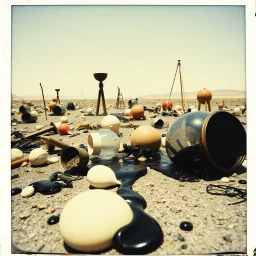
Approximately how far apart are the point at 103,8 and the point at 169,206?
4367mm

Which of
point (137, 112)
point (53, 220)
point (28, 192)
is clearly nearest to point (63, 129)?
point (137, 112)

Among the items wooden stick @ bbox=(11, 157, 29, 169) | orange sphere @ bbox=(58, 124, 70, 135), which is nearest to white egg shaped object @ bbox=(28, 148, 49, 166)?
wooden stick @ bbox=(11, 157, 29, 169)

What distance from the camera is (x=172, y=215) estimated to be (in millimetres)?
4758

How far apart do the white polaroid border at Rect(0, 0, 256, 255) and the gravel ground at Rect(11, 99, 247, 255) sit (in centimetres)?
21

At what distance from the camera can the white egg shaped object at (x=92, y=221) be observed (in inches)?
144

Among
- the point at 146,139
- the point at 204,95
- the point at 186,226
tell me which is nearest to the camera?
the point at 186,226

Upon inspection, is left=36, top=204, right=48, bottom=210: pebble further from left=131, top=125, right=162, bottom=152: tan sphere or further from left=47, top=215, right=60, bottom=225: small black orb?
left=131, top=125, right=162, bottom=152: tan sphere

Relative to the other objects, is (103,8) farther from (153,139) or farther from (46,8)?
(153,139)

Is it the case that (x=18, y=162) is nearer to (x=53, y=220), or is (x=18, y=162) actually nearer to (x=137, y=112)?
(x=53, y=220)

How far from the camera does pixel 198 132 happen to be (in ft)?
20.5
